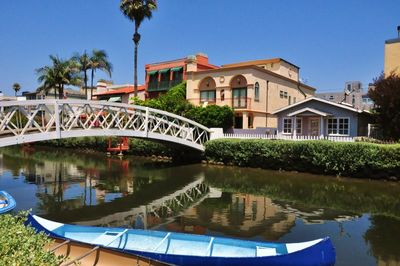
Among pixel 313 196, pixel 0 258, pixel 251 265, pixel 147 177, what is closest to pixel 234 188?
pixel 313 196

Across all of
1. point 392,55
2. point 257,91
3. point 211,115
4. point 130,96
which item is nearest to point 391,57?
point 392,55

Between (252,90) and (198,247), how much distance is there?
32.0 m

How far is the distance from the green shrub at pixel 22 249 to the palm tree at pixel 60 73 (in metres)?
53.0

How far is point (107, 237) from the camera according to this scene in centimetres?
978

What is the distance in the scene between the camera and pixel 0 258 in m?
4.47

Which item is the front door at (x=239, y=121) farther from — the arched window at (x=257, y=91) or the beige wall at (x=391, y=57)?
the beige wall at (x=391, y=57)

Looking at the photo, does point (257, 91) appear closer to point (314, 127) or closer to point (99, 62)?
point (314, 127)

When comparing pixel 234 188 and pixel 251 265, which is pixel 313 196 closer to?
pixel 234 188

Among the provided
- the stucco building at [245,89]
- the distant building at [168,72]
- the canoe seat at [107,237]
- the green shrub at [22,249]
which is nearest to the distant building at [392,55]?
the stucco building at [245,89]

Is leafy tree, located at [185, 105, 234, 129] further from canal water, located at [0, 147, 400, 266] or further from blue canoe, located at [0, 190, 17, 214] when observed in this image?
blue canoe, located at [0, 190, 17, 214]

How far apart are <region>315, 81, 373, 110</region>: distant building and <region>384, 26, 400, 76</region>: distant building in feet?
11.2

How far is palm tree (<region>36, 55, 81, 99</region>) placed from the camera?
54.9 metres

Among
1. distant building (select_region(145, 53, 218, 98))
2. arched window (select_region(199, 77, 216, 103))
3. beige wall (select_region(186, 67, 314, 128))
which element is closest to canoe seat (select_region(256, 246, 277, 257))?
beige wall (select_region(186, 67, 314, 128))

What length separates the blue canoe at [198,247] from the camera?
7816 millimetres
